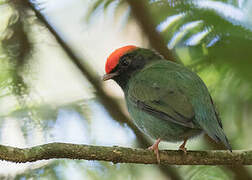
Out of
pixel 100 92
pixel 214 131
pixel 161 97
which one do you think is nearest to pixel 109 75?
pixel 100 92

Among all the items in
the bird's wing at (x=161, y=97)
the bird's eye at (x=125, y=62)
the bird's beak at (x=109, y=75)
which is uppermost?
the bird's wing at (x=161, y=97)

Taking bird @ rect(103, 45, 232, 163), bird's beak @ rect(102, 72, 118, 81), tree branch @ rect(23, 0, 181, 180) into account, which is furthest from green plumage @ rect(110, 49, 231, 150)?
bird's beak @ rect(102, 72, 118, 81)

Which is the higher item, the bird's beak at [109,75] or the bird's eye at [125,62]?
the bird's eye at [125,62]

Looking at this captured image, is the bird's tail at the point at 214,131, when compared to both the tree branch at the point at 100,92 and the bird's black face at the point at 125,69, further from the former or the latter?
the bird's black face at the point at 125,69

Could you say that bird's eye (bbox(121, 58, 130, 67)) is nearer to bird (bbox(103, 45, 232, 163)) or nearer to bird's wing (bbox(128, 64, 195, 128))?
bird (bbox(103, 45, 232, 163))

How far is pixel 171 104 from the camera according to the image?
3.80 metres

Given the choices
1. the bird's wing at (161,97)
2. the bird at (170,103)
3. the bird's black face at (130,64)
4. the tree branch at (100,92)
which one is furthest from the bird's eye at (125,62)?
the tree branch at (100,92)

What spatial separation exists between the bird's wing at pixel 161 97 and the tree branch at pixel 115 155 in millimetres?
292

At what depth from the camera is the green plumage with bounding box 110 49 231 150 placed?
3.66 m

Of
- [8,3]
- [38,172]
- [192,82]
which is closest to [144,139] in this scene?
[192,82]

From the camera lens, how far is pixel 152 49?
473 centimetres

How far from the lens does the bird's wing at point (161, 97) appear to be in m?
3.68

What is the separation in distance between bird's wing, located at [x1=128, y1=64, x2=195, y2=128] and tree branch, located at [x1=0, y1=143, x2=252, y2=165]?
0.29 metres

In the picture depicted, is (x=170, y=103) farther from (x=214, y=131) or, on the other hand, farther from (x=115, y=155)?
(x=115, y=155)
